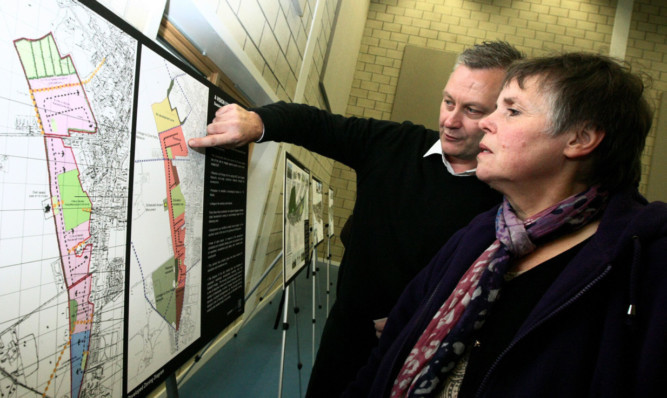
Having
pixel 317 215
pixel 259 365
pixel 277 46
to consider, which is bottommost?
pixel 259 365

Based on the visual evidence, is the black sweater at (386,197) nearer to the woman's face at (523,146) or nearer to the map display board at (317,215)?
the woman's face at (523,146)

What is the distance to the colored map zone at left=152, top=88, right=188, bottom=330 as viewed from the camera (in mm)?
824

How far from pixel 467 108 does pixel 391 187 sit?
0.38 metres

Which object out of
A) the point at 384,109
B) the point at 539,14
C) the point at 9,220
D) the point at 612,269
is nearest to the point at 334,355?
the point at 612,269

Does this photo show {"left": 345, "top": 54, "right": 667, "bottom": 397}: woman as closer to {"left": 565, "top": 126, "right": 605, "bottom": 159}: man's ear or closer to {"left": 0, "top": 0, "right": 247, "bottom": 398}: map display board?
{"left": 565, "top": 126, "right": 605, "bottom": 159}: man's ear

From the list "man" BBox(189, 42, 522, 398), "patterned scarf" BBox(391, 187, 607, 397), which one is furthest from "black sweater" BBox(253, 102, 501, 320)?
"patterned scarf" BBox(391, 187, 607, 397)

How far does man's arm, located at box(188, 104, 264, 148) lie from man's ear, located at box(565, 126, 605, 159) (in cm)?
82

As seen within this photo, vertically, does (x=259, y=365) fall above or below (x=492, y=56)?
below

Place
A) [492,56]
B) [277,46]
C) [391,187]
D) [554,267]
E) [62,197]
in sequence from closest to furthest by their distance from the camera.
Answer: [62,197], [554,267], [492,56], [391,187], [277,46]

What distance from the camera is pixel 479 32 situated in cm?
572

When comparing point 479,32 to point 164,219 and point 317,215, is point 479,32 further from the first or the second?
point 164,219

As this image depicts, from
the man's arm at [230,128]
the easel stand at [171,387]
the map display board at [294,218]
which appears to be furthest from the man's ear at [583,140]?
the map display board at [294,218]

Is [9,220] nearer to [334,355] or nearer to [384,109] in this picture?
[334,355]

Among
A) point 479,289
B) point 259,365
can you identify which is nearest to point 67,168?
point 479,289
